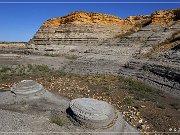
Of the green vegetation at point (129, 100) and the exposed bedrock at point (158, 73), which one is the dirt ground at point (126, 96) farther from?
the exposed bedrock at point (158, 73)

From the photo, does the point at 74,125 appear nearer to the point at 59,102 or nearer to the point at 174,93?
the point at 59,102

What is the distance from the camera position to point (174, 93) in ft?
52.4

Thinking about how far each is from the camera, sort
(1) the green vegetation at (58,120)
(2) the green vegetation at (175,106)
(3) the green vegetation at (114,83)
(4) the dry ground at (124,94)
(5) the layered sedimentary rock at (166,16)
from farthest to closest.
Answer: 1. (5) the layered sedimentary rock at (166,16)
2. (3) the green vegetation at (114,83)
3. (2) the green vegetation at (175,106)
4. (4) the dry ground at (124,94)
5. (1) the green vegetation at (58,120)

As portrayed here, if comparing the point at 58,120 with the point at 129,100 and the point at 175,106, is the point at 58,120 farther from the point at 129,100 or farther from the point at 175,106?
the point at 175,106

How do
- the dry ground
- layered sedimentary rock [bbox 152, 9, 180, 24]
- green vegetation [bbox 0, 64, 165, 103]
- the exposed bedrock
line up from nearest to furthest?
the dry ground → green vegetation [bbox 0, 64, 165, 103] → the exposed bedrock → layered sedimentary rock [bbox 152, 9, 180, 24]

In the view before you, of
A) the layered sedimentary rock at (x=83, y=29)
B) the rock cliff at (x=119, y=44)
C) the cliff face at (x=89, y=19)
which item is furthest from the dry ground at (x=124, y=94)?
the cliff face at (x=89, y=19)

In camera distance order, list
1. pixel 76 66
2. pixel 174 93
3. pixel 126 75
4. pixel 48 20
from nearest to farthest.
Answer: pixel 174 93
pixel 126 75
pixel 76 66
pixel 48 20

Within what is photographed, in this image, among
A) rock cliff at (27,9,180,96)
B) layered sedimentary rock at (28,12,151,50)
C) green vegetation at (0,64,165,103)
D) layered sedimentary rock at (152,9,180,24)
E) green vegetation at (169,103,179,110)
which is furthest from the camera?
layered sedimentary rock at (28,12,151,50)

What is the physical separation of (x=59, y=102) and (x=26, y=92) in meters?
1.38

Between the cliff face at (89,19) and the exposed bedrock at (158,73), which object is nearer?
the exposed bedrock at (158,73)

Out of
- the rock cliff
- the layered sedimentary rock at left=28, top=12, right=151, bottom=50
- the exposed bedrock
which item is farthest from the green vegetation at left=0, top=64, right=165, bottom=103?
the layered sedimentary rock at left=28, top=12, right=151, bottom=50

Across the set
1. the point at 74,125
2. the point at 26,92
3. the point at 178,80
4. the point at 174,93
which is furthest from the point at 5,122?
the point at 178,80

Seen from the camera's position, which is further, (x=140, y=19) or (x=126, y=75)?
(x=140, y=19)

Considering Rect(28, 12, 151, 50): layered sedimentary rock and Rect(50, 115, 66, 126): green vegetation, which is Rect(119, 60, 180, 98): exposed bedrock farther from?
Rect(28, 12, 151, 50): layered sedimentary rock
